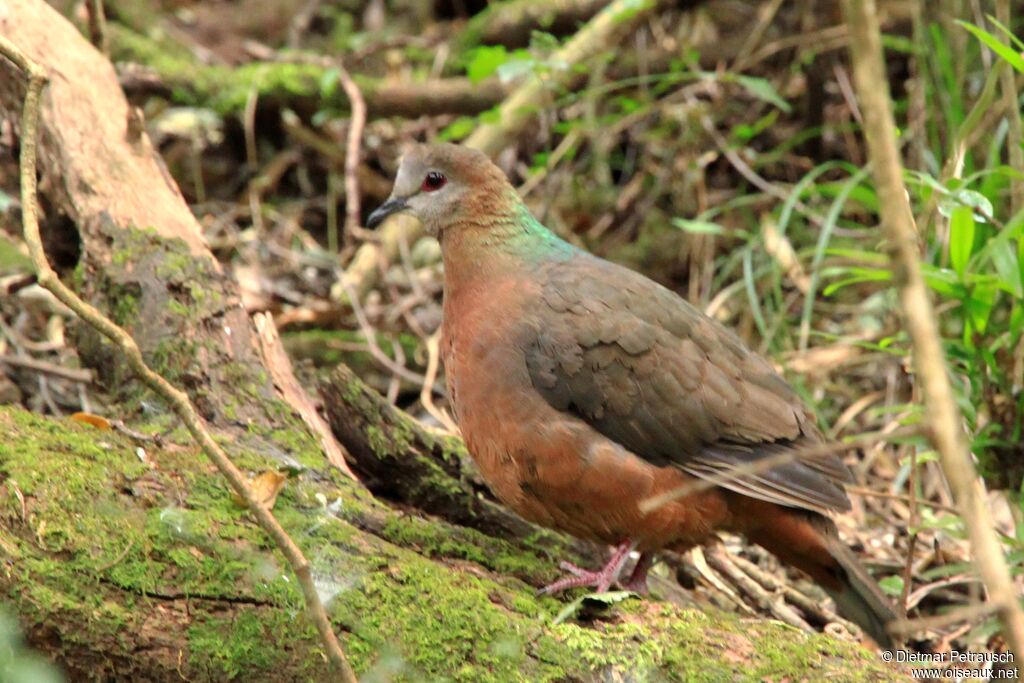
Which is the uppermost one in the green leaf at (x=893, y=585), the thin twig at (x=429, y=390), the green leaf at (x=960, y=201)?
the green leaf at (x=960, y=201)

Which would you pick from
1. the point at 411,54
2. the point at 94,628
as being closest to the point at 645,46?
the point at 411,54

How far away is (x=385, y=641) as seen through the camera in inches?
103

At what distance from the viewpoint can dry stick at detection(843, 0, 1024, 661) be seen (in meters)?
1.54

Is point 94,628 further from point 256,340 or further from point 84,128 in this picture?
point 84,128

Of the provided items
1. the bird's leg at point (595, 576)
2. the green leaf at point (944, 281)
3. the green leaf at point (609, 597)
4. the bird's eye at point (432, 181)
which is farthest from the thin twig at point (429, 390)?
the green leaf at point (944, 281)

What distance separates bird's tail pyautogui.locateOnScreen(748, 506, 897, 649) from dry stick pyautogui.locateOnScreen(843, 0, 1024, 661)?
189 cm

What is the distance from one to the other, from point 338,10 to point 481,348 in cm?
→ 551

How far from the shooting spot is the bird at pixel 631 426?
3348 mm

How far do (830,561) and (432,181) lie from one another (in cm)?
188

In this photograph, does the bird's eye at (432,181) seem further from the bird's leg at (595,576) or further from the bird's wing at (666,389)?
the bird's leg at (595,576)

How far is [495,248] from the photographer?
3.90m

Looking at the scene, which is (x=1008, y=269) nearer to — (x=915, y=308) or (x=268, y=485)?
(x=915, y=308)

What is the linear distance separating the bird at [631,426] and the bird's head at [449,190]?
355mm

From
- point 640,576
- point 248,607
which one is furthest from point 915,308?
point 640,576
